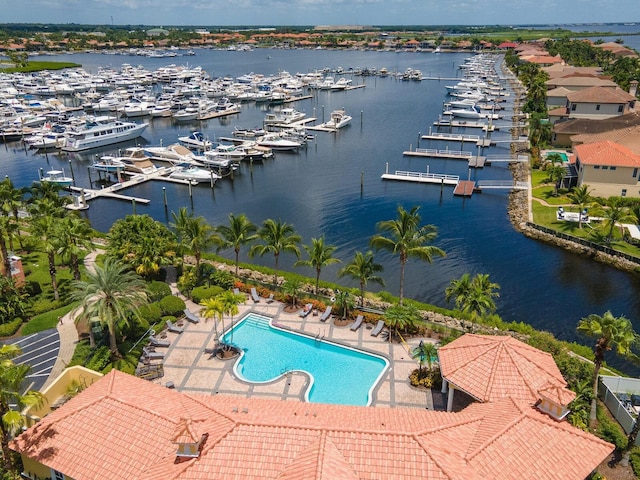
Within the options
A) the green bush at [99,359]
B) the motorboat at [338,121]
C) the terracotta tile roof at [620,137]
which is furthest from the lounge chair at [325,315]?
the motorboat at [338,121]

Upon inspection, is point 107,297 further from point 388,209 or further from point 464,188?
point 464,188

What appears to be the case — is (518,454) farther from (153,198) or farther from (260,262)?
(153,198)

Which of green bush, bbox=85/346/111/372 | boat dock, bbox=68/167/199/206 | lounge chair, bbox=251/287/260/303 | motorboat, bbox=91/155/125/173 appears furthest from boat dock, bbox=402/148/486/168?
green bush, bbox=85/346/111/372

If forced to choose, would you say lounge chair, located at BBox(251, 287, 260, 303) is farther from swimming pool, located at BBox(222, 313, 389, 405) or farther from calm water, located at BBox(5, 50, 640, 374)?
calm water, located at BBox(5, 50, 640, 374)

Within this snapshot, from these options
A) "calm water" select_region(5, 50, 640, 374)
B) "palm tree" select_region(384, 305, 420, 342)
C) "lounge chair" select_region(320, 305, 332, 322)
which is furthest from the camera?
"calm water" select_region(5, 50, 640, 374)

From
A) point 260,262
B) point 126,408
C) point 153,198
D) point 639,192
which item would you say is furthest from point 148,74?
point 126,408

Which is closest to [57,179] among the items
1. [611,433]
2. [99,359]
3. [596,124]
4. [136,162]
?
[136,162]
